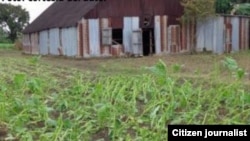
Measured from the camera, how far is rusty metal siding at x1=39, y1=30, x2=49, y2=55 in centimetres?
2563

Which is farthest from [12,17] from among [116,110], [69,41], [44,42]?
[116,110]

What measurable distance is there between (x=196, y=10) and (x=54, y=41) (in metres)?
7.08

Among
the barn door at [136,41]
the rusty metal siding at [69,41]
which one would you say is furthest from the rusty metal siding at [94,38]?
the barn door at [136,41]

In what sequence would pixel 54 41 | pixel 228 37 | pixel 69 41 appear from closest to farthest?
pixel 69 41, pixel 228 37, pixel 54 41

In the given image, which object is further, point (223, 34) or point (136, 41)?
point (223, 34)

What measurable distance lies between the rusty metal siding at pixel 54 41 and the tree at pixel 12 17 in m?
29.3

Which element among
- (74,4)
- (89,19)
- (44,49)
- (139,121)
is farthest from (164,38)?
(139,121)

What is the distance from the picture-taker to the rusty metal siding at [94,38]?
70.3ft

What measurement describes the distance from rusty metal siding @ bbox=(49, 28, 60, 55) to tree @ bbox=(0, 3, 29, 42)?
2926cm

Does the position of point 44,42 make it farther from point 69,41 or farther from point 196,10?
point 196,10

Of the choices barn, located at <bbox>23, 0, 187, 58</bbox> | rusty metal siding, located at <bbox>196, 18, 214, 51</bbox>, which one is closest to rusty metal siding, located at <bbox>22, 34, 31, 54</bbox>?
barn, located at <bbox>23, 0, 187, 58</bbox>

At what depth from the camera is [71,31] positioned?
21.7 metres

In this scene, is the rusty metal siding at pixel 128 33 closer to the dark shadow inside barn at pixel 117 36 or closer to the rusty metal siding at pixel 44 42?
the dark shadow inside barn at pixel 117 36

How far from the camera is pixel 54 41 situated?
24.0 meters
